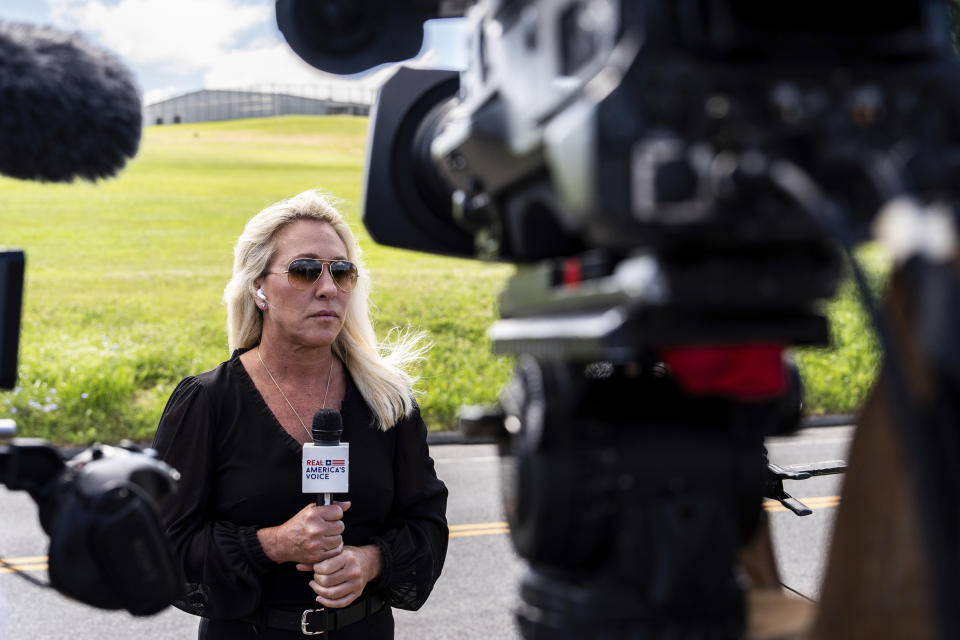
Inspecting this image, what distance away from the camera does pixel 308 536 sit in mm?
2420

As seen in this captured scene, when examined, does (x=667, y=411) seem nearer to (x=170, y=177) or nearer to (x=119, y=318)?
(x=119, y=318)

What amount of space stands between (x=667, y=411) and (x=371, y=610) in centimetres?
180

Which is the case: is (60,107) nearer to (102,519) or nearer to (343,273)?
(102,519)

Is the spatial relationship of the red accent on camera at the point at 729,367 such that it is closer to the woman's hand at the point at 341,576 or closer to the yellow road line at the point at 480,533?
the woman's hand at the point at 341,576

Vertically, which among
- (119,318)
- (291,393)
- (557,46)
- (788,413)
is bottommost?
(119,318)

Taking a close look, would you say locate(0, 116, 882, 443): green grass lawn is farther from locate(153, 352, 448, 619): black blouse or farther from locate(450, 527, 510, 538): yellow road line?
locate(153, 352, 448, 619): black blouse

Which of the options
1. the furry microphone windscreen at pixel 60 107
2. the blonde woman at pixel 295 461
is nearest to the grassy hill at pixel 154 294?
the blonde woman at pixel 295 461

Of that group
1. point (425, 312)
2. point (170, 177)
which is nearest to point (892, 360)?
point (425, 312)

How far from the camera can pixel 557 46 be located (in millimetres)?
892

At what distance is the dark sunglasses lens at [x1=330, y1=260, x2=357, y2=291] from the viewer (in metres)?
2.80

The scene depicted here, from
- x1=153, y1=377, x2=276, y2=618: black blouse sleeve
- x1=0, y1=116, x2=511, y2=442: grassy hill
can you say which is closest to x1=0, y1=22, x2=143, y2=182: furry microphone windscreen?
x1=153, y1=377, x2=276, y2=618: black blouse sleeve

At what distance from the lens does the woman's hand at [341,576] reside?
2.46 m

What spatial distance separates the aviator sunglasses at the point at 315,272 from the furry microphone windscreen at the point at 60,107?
4.64 ft

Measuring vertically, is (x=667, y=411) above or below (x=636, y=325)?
below
